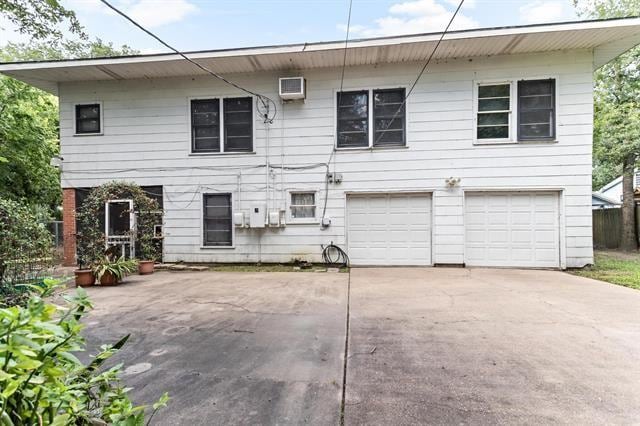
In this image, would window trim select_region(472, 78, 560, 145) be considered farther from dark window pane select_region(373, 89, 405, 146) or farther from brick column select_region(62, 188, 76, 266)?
brick column select_region(62, 188, 76, 266)

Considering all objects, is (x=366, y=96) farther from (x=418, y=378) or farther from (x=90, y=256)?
(x=90, y=256)

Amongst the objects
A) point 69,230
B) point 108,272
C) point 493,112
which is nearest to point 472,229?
point 493,112

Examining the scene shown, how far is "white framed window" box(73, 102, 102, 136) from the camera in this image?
874 centimetres

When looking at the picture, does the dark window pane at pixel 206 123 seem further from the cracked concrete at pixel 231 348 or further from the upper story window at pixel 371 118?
the cracked concrete at pixel 231 348

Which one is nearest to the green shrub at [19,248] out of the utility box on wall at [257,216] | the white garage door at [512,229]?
the utility box on wall at [257,216]

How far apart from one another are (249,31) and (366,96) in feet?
11.3

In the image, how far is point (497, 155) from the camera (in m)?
7.61

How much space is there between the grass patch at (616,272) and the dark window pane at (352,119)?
5714 mm

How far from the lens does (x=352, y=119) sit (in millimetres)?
8125

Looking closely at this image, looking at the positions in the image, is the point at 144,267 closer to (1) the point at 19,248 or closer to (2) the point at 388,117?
(1) the point at 19,248

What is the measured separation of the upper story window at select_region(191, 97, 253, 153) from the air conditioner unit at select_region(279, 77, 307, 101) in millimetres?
1002

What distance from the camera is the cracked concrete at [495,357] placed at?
2.06 metres

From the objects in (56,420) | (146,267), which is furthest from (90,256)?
(56,420)

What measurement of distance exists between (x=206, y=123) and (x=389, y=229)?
5575mm
